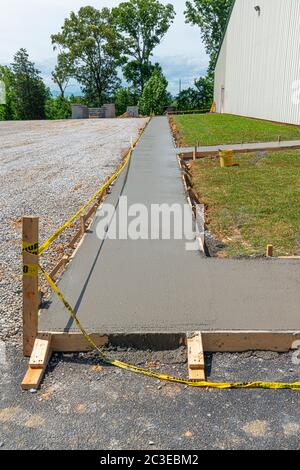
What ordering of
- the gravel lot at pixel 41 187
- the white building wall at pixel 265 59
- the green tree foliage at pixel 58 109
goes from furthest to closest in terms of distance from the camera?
the green tree foliage at pixel 58 109, the white building wall at pixel 265 59, the gravel lot at pixel 41 187

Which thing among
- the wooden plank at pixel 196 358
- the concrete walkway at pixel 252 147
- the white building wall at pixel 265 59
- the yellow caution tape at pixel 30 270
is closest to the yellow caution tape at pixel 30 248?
the yellow caution tape at pixel 30 270

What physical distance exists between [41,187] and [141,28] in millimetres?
70316

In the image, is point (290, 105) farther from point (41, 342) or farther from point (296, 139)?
point (41, 342)

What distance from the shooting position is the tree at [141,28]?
72019mm

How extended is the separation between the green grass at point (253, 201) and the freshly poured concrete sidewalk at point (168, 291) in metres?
0.84

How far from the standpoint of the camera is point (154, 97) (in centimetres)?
5994

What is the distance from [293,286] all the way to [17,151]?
18232 mm

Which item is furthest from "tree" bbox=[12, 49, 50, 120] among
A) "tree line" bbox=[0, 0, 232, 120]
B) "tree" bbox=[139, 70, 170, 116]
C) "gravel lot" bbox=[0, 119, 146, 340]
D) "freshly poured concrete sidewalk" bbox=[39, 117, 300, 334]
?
"freshly poured concrete sidewalk" bbox=[39, 117, 300, 334]

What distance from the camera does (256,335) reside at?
414 cm

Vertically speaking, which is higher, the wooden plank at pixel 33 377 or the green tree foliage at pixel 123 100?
the green tree foliage at pixel 123 100

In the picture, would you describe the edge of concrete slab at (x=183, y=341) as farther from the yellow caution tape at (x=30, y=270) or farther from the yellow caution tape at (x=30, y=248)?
the yellow caution tape at (x=30, y=248)

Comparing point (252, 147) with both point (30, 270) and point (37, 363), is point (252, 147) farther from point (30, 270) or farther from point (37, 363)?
point (37, 363)

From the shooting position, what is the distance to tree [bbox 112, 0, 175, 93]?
236ft
